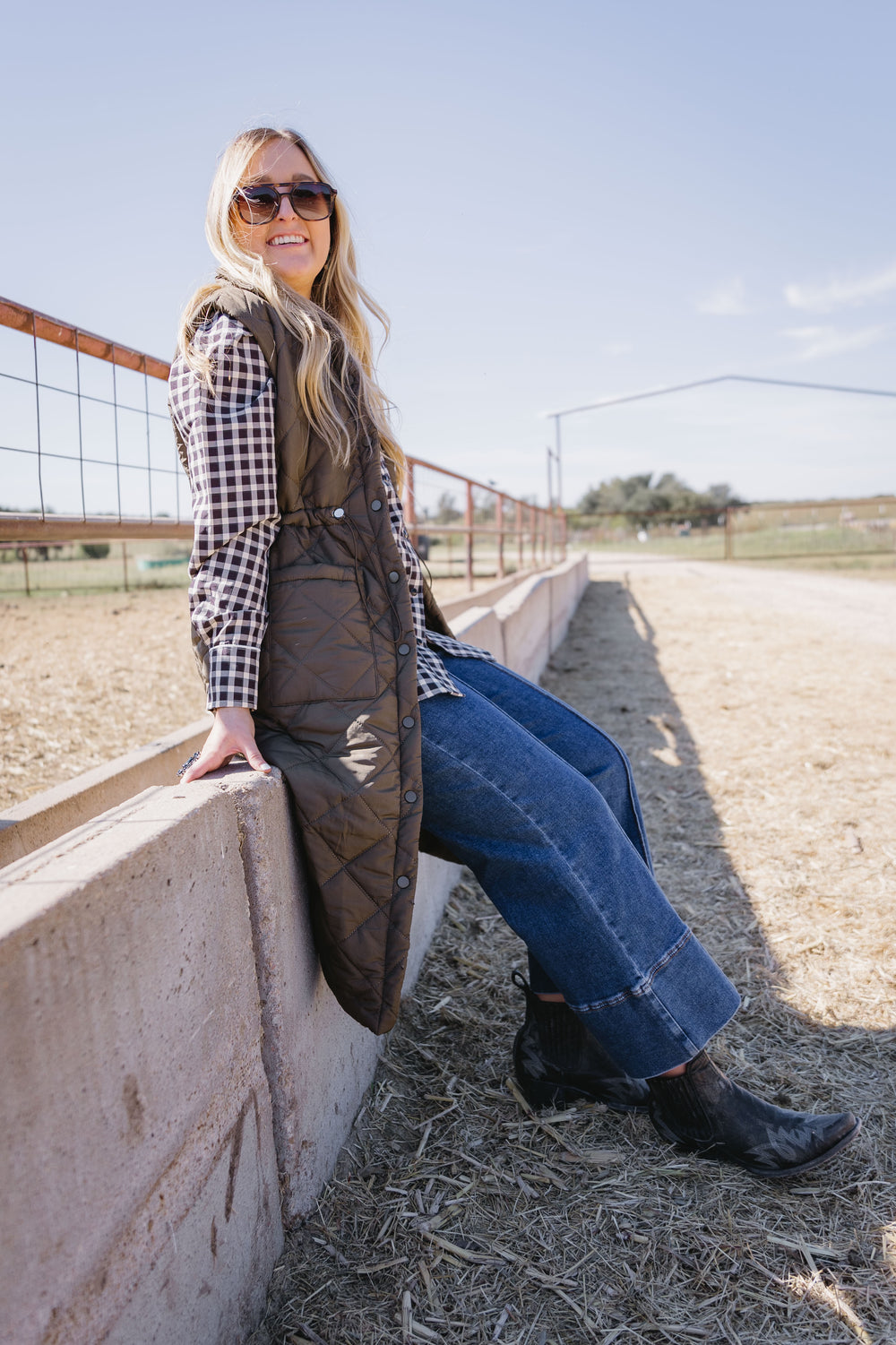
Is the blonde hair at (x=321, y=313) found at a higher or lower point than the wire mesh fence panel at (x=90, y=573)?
higher

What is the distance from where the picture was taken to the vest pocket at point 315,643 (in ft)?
5.10

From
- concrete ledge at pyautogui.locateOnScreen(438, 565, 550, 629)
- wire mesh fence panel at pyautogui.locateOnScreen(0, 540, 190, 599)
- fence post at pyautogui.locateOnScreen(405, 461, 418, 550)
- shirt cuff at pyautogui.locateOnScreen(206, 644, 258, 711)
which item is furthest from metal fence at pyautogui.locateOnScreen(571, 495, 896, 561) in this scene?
shirt cuff at pyautogui.locateOnScreen(206, 644, 258, 711)

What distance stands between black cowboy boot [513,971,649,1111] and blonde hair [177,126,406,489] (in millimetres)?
1255

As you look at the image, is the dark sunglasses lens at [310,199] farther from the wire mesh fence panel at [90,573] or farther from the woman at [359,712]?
the wire mesh fence panel at [90,573]

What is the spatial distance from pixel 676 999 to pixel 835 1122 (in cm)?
41

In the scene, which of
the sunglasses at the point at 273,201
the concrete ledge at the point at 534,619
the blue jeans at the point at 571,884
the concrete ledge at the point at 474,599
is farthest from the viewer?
the concrete ledge at the point at 474,599

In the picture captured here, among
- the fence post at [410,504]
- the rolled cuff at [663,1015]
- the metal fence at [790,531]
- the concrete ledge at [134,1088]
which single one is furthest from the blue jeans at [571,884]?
the metal fence at [790,531]

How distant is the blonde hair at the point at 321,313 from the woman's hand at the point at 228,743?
0.49 m

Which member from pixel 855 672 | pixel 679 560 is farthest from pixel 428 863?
pixel 679 560

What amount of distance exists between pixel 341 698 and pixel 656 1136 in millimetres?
1132

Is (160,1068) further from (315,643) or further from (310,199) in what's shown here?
(310,199)

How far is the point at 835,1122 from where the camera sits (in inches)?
70.4

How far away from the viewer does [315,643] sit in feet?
5.11

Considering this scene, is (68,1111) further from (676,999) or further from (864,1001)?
(864,1001)
